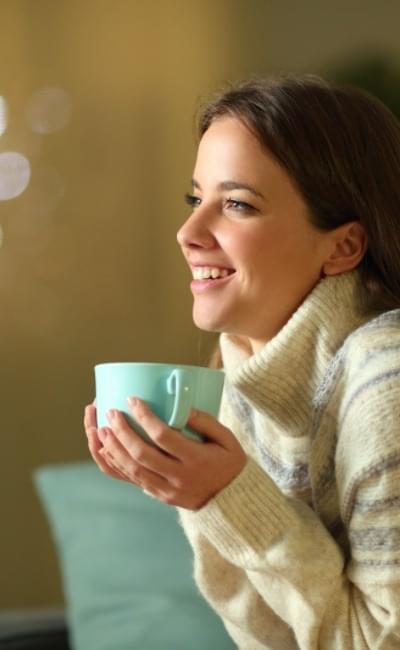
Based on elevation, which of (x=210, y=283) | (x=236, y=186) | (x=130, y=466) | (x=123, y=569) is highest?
(x=236, y=186)

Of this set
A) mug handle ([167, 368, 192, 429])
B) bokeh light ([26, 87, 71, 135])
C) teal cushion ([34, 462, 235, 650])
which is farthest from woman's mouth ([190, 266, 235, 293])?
bokeh light ([26, 87, 71, 135])

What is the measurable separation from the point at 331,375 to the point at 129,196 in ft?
4.31

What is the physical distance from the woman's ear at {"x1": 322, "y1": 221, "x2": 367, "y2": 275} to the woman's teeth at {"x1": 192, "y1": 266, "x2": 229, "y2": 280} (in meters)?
0.12

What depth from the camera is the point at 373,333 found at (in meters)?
0.95

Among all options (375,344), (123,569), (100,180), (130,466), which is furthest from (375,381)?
(100,180)

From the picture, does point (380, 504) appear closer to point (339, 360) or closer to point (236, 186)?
point (339, 360)

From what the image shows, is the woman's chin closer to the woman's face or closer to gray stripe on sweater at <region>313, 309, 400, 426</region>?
the woman's face

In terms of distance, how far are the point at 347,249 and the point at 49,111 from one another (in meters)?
1.31

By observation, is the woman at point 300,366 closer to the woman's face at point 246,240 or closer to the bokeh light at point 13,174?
the woman's face at point 246,240

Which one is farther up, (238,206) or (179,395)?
(238,206)

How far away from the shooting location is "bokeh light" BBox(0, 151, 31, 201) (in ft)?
7.14

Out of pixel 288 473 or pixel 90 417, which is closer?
pixel 90 417

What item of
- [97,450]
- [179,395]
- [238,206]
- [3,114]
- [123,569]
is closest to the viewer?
[179,395]

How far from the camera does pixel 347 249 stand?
1037 millimetres
